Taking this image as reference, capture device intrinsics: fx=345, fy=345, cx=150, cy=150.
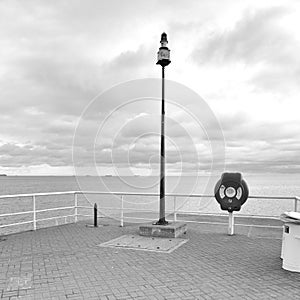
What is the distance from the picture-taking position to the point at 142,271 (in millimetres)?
5168

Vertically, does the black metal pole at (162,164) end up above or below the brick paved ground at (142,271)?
above

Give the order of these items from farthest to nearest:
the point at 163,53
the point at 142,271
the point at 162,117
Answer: the point at 162,117
the point at 163,53
the point at 142,271

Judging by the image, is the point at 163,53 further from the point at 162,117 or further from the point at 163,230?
the point at 163,230

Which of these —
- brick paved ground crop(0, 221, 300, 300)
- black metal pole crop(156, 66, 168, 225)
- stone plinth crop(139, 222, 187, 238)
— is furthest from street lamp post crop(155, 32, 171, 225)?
brick paved ground crop(0, 221, 300, 300)

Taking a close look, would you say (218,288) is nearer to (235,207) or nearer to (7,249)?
(235,207)

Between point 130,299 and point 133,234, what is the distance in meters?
4.20

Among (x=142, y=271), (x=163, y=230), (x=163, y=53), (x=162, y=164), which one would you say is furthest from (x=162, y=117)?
(x=142, y=271)

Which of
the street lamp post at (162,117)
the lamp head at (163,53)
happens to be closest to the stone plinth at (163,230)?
the street lamp post at (162,117)

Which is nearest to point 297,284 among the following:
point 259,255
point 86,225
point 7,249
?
point 259,255

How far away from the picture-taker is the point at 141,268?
5328mm

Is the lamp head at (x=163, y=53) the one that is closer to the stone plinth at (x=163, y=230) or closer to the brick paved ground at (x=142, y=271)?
the stone plinth at (x=163, y=230)

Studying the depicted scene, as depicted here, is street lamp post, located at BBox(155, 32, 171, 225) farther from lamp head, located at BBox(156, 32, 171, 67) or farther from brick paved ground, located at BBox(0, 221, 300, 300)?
brick paved ground, located at BBox(0, 221, 300, 300)

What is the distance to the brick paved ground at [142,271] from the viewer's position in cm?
428

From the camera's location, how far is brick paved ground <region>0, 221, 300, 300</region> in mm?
4277
